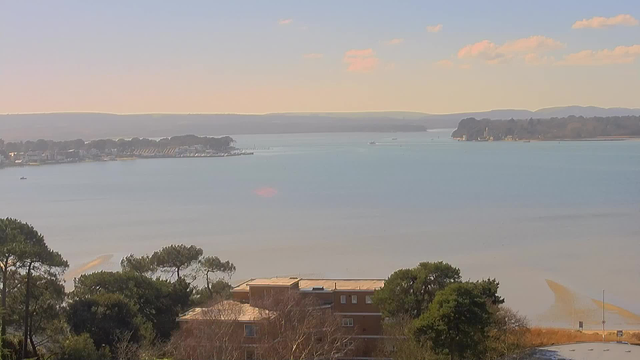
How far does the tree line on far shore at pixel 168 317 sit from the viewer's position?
6562 millimetres

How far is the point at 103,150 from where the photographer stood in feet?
187

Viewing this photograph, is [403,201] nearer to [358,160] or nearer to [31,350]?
[31,350]

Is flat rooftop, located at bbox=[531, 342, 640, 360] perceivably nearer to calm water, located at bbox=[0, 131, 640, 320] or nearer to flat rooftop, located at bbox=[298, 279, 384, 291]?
flat rooftop, located at bbox=[298, 279, 384, 291]

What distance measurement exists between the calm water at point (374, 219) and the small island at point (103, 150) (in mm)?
13981

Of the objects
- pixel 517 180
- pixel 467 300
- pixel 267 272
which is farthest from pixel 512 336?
pixel 517 180

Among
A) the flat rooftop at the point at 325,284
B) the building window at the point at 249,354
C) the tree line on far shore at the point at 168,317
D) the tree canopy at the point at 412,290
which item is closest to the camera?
the tree line on far shore at the point at 168,317

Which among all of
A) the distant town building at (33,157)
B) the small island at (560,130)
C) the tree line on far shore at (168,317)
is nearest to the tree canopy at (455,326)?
the tree line on far shore at (168,317)

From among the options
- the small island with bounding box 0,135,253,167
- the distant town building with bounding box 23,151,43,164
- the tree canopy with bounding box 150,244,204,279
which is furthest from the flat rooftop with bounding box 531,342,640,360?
the distant town building with bounding box 23,151,43,164

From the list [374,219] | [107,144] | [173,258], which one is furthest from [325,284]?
[107,144]

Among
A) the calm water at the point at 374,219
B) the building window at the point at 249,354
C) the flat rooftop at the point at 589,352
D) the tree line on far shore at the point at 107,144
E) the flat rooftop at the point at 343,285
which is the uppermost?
the tree line on far shore at the point at 107,144

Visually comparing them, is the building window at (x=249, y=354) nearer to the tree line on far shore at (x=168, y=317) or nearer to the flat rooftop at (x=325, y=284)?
the tree line on far shore at (x=168, y=317)

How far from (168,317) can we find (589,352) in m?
→ 4.77

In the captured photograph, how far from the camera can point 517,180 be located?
3200cm

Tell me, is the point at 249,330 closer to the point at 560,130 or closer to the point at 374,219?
the point at 374,219
